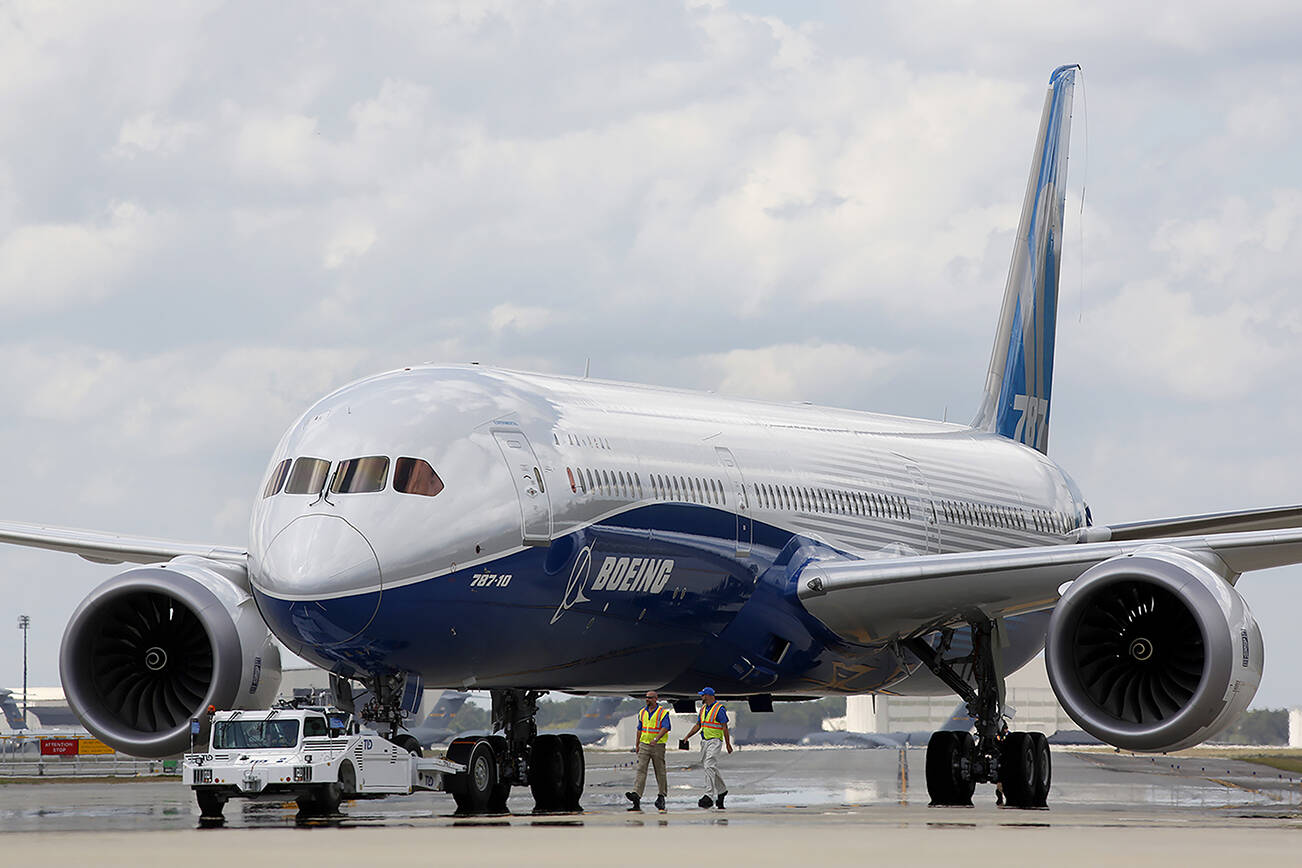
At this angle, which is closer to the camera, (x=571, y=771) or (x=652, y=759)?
(x=571, y=771)

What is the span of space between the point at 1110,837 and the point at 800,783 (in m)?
16.5

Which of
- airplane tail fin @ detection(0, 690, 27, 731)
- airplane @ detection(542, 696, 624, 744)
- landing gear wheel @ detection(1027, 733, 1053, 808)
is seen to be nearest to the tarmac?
landing gear wheel @ detection(1027, 733, 1053, 808)

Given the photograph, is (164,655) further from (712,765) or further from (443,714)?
(443,714)

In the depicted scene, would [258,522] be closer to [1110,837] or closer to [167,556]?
[167,556]

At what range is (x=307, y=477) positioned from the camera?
57.4ft

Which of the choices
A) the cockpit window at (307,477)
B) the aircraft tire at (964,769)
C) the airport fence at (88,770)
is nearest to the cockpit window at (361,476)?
the cockpit window at (307,477)

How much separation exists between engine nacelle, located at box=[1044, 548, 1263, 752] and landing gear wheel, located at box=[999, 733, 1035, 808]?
3.18 m

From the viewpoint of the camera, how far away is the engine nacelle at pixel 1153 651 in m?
18.3

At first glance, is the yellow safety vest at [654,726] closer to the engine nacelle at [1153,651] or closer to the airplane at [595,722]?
the engine nacelle at [1153,651]

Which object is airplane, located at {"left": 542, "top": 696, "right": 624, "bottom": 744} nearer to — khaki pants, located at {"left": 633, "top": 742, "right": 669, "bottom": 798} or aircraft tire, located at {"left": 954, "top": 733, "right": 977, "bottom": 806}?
aircraft tire, located at {"left": 954, "top": 733, "right": 977, "bottom": 806}

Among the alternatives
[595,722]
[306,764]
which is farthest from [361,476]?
[595,722]

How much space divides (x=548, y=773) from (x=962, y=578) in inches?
182

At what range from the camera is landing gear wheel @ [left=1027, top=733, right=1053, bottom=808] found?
73.7 ft

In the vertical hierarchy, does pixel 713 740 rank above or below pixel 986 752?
above
